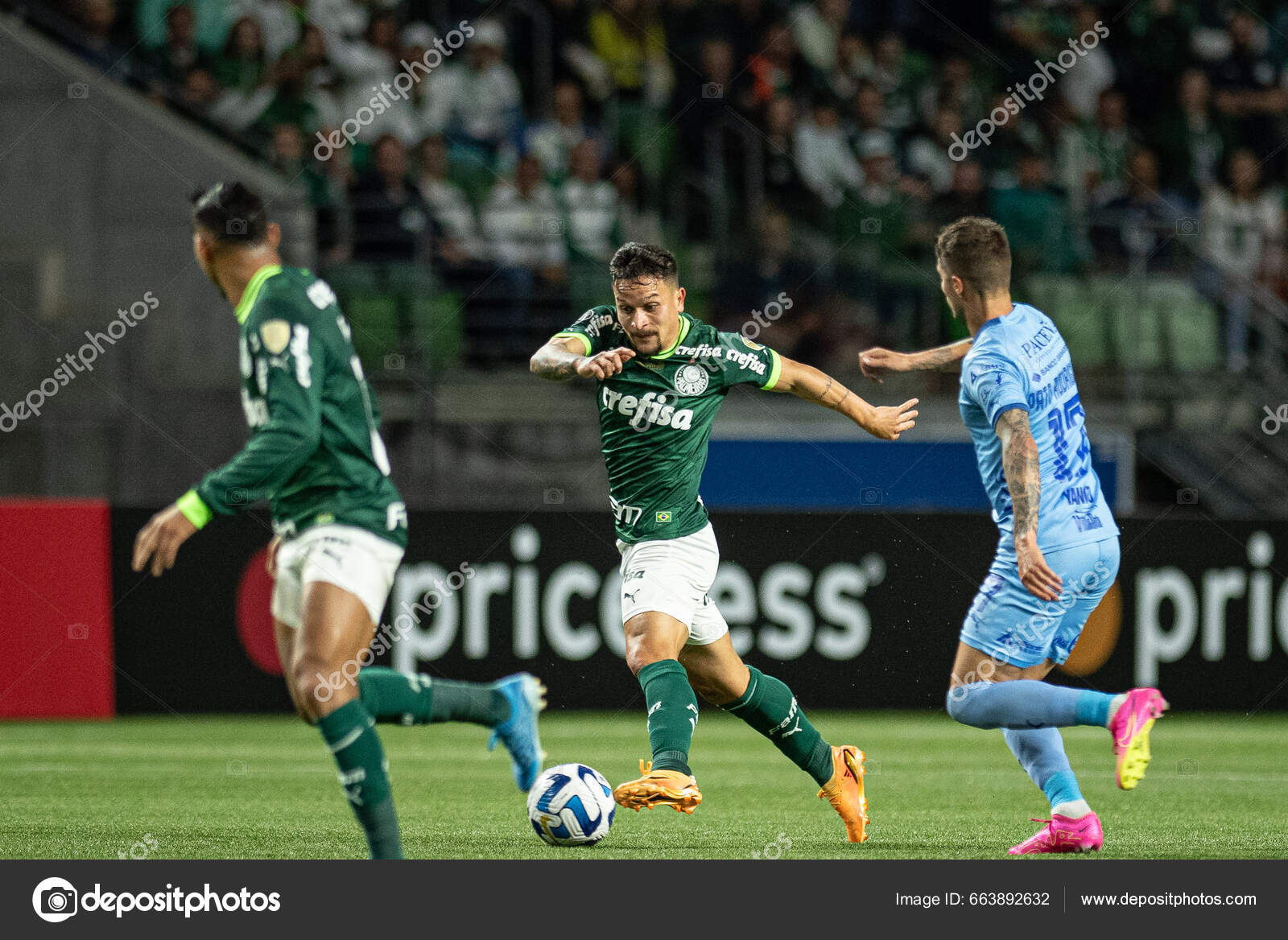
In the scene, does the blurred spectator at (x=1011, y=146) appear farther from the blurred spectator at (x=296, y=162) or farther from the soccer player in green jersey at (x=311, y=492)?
the soccer player in green jersey at (x=311, y=492)

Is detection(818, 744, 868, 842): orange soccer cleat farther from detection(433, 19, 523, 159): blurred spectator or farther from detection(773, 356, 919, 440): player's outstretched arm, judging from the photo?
detection(433, 19, 523, 159): blurred spectator

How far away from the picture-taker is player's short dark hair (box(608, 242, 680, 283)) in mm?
5746

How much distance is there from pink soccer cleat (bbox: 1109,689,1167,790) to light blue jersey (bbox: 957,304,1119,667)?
467 millimetres

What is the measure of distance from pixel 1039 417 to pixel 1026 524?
16.4 inches

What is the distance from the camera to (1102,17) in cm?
1481

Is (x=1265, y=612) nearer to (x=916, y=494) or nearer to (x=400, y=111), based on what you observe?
(x=916, y=494)

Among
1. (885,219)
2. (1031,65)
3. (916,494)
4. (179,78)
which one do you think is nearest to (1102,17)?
(1031,65)

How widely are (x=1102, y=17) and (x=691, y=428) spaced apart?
33.4 ft

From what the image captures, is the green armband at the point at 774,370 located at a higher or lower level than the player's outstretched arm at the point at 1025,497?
higher

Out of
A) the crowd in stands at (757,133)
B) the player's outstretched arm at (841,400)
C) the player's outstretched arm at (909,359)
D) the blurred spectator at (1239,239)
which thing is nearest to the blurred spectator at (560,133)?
the crowd in stands at (757,133)

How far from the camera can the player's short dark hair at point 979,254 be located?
19.3 ft

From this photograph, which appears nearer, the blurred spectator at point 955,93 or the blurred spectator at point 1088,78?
the blurred spectator at point 955,93

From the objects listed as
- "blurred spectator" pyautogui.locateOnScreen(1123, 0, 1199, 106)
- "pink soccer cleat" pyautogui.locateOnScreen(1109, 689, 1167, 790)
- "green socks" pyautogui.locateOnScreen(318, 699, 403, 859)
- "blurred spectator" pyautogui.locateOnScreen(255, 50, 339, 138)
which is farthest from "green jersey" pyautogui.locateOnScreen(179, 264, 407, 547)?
"blurred spectator" pyautogui.locateOnScreen(1123, 0, 1199, 106)

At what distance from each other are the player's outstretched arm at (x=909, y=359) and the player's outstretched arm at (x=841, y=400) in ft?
0.80
